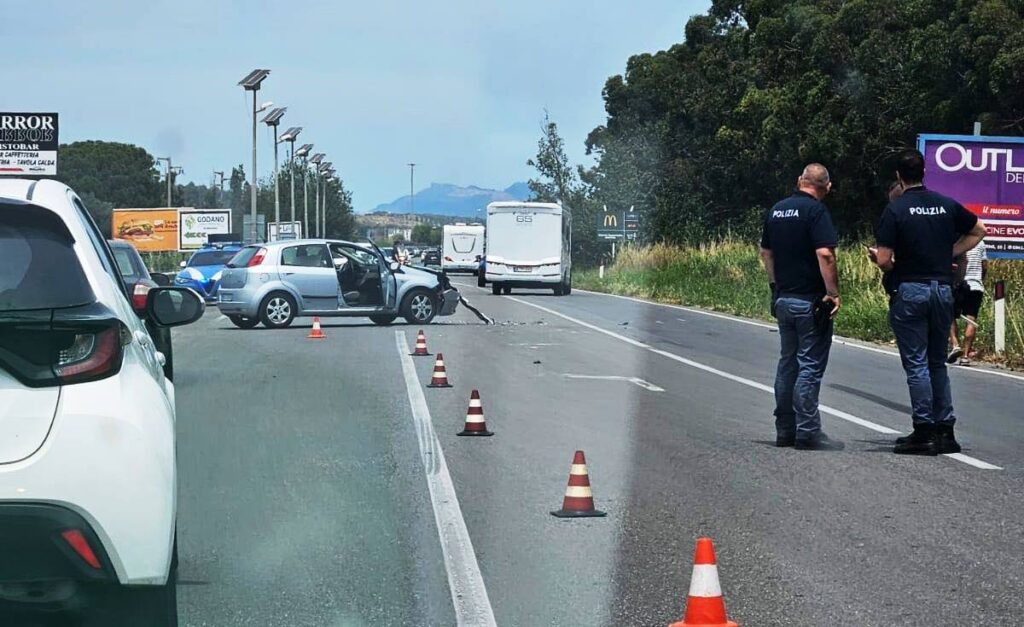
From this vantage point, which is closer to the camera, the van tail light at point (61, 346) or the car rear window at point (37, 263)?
the van tail light at point (61, 346)

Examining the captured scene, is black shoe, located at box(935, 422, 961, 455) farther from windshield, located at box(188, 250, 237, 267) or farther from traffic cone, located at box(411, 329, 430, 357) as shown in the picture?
windshield, located at box(188, 250, 237, 267)

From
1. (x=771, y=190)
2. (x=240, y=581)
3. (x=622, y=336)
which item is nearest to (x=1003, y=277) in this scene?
(x=622, y=336)

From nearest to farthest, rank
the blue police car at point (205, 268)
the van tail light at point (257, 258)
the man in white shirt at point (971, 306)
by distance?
the man in white shirt at point (971, 306)
the van tail light at point (257, 258)
the blue police car at point (205, 268)

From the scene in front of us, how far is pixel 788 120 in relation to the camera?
4528 centimetres

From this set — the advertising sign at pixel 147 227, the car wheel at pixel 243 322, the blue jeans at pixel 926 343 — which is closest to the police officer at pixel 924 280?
the blue jeans at pixel 926 343

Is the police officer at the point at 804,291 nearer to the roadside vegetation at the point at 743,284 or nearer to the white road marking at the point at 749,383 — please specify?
the white road marking at the point at 749,383

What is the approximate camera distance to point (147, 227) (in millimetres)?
99375

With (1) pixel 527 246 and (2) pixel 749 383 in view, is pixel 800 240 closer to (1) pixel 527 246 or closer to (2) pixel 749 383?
(2) pixel 749 383

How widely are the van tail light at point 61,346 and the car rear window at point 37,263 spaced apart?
0.11 m

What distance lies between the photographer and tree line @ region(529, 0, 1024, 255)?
37.3m

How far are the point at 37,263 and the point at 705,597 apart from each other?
8.01 feet

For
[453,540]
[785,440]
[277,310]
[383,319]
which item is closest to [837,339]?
[383,319]

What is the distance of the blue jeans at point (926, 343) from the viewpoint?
1013 centimetres

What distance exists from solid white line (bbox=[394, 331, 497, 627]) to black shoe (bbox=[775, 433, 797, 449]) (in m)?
2.40
